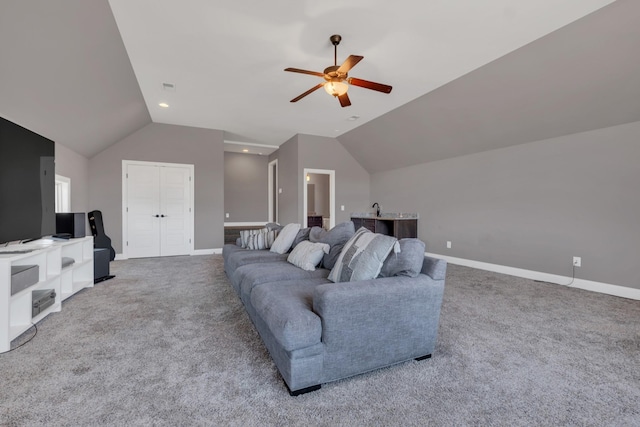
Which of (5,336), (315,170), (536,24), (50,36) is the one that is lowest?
(5,336)

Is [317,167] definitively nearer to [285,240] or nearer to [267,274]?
[285,240]

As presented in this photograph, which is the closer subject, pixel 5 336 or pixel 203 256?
pixel 5 336

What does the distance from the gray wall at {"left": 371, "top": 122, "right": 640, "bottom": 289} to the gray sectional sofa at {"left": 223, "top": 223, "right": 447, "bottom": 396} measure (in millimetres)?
3074

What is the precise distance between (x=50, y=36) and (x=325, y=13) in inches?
87.2

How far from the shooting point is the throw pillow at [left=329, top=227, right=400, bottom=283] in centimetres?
192

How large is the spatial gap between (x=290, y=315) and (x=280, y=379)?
479 millimetres

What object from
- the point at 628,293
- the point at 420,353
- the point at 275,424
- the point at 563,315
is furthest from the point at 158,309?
the point at 628,293

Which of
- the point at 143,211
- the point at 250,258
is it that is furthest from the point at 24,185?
the point at 143,211

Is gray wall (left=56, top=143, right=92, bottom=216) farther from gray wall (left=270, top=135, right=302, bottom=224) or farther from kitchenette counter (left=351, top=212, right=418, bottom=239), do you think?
kitchenette counter (left=351, top=212, right=418, bottom=239)

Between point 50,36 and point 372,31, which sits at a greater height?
point 372,31

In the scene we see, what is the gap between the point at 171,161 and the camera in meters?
5.67

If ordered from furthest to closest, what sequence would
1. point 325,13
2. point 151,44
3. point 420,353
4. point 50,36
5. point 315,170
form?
point 315,170, point 151,44, point 325,13, point 50,36, point 420,353

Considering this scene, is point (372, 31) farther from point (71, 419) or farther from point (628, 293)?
point (628, 293)

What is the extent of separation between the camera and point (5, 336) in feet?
6.50
